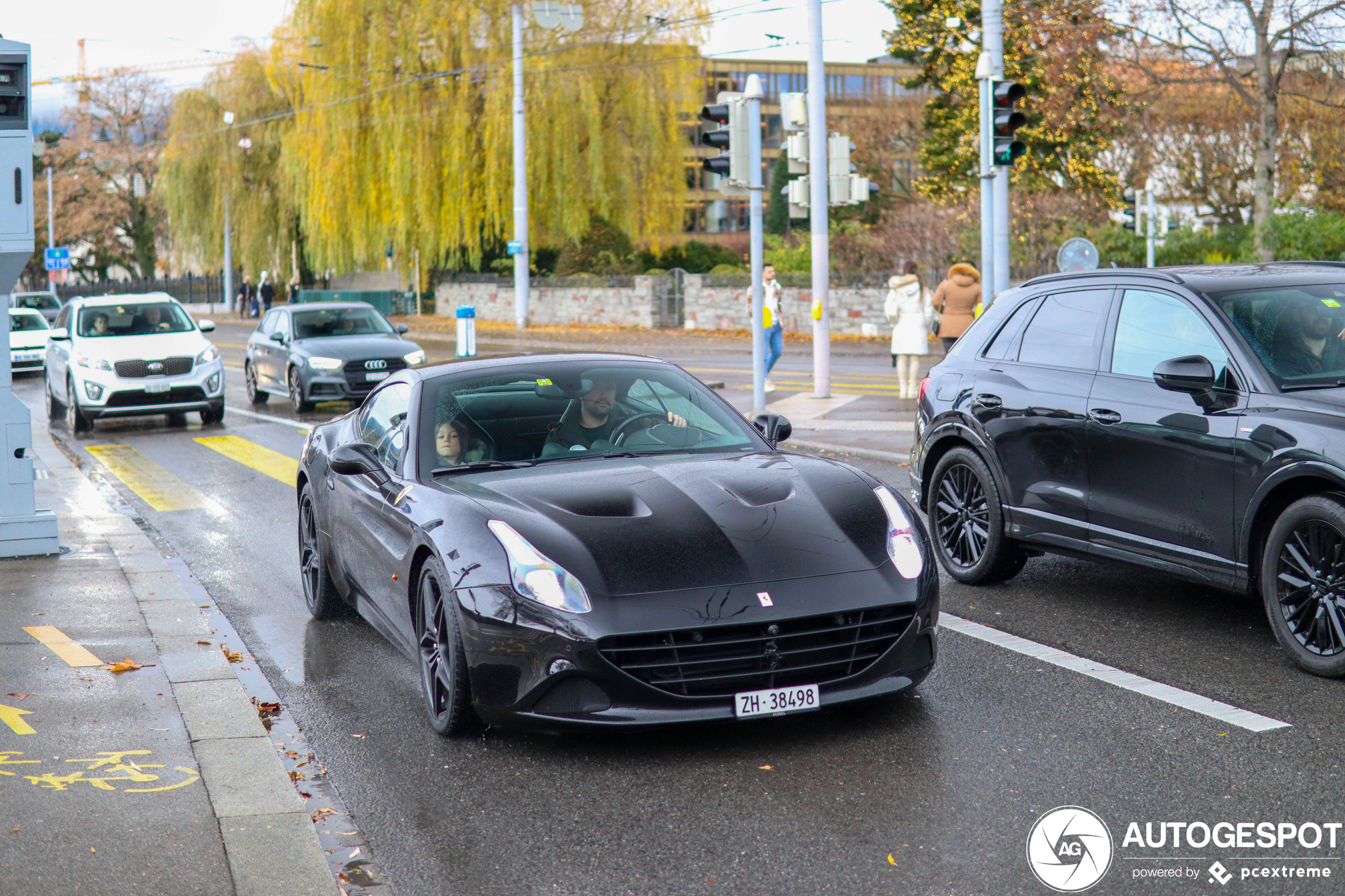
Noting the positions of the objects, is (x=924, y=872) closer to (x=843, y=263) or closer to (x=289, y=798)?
(x=289, y=798)

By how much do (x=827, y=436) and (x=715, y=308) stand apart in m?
25.4

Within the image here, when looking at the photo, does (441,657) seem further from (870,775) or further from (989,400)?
(989,400)

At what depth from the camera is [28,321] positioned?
33375mm

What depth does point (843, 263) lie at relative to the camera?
42281mm

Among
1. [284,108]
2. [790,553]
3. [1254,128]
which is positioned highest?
[284,108]

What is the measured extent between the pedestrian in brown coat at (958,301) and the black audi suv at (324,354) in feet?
22.8

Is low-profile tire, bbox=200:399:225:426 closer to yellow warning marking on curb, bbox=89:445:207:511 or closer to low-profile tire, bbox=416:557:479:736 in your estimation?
yellow warning marking on curb, bbox=89:445:207:511

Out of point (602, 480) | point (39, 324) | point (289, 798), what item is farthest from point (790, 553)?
point (39, 324)

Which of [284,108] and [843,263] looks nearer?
[843,263]

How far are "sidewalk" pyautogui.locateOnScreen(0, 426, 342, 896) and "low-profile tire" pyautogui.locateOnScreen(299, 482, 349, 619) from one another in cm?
59

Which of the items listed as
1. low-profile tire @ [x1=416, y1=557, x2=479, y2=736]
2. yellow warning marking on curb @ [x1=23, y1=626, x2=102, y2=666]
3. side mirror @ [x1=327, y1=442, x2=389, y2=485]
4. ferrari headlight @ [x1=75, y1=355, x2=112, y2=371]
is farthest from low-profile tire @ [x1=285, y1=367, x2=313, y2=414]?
low-profile tire @ [x1=416, y1=557, x2=479, y2=736]

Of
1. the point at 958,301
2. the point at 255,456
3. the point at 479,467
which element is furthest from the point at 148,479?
the point at 958,301

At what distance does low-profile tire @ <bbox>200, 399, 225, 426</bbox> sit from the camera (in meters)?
19.8

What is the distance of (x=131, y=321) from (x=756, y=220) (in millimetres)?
8472
